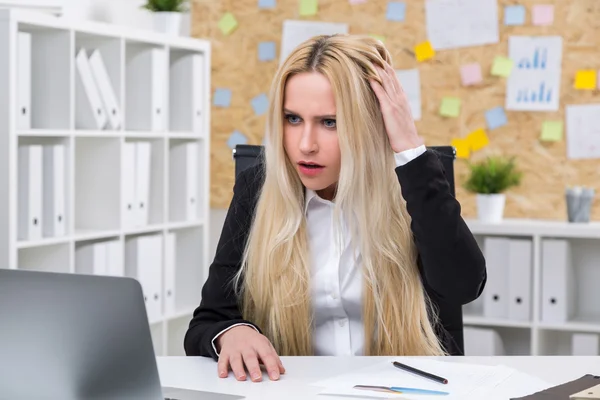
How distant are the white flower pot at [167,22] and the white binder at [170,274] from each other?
0.77 meters

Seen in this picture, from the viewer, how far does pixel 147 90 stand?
10.9 ft

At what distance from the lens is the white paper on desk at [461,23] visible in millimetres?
3582

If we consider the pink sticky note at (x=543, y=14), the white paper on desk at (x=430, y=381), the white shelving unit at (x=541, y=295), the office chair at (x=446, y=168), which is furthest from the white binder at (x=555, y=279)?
the white paper on desk at (x=430, y=381)

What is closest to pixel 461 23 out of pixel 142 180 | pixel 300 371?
pixel 142 180

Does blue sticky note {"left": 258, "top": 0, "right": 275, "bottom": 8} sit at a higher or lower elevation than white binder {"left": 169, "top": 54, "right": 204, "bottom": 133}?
higher

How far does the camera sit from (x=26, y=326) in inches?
40.6

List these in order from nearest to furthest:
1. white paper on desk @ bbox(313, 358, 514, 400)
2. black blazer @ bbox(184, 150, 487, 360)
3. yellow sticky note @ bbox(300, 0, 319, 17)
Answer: white paper on desk @ bbox(313, 358, 514, 400), black blazer @ bbox(184, 150, 487, 360), yellow sticky note @ bbox(300, 0, 319, 17)

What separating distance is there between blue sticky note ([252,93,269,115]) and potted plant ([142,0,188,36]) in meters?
0.52

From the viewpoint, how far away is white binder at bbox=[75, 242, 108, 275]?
10.0 ft

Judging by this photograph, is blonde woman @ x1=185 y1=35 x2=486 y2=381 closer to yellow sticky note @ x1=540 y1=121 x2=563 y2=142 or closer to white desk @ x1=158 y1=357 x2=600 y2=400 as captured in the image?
white desk @ x1=158 y1=357 x2=600 y2=400

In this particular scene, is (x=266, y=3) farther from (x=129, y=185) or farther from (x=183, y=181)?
(x=129, y=185)

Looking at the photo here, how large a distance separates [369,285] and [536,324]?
1.77 metres

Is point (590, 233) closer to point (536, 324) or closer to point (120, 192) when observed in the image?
point (536, 324)

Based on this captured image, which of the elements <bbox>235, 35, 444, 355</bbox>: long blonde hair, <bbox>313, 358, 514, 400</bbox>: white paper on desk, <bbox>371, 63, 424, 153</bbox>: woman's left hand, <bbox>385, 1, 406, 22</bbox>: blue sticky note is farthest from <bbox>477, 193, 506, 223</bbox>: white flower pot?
<bbox>313, 358, 514, 400</bbox>: white paper on desk
